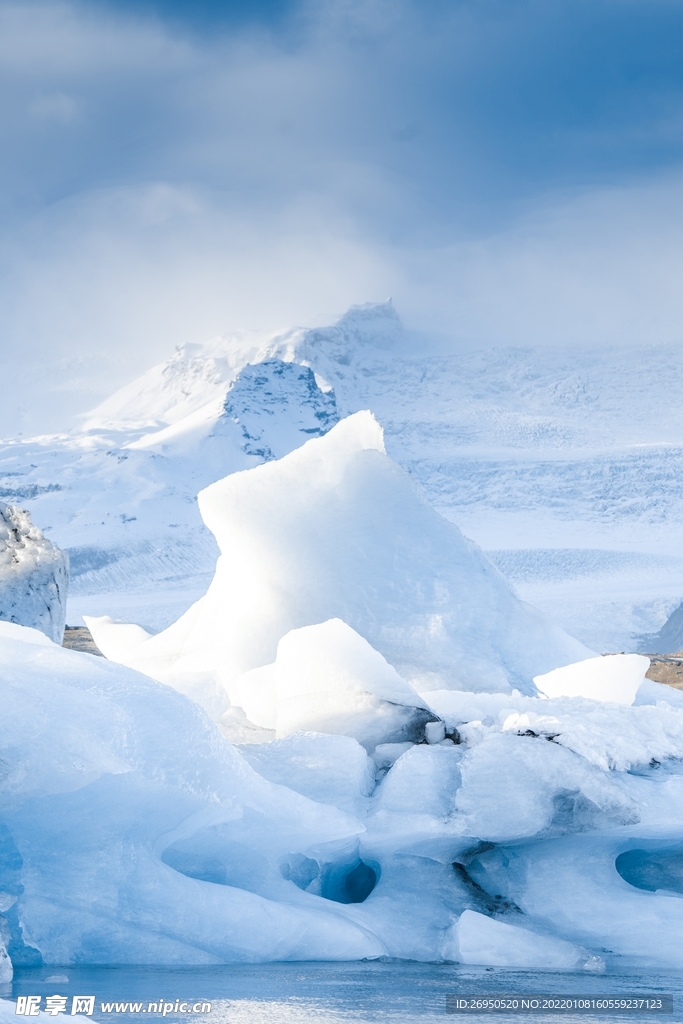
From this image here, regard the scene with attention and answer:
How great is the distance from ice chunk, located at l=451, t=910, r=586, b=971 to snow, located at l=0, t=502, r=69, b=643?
4.71 meters

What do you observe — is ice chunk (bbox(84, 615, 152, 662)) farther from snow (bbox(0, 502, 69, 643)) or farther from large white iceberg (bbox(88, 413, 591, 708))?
large white iceberg (bbox(88, 413, 591, 708))

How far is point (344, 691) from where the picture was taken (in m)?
7.18

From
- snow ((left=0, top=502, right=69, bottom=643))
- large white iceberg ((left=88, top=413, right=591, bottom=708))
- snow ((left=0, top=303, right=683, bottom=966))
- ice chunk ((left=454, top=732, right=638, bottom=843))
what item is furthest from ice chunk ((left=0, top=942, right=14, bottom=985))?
snow ((left=0, top=502, right=69, bottom=643))

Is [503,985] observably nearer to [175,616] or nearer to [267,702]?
[267,702]

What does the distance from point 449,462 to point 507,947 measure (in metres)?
98.2

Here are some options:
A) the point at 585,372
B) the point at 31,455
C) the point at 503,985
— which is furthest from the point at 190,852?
the point at 585,372

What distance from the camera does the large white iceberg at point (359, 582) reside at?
8617mm

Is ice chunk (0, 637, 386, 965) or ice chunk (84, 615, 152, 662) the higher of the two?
ice chunk (0, 637, 386, 965)

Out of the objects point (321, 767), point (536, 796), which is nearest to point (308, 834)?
point (321, 767)

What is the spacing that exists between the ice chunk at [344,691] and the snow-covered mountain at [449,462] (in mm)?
37856

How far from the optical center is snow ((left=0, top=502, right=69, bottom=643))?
345 inches

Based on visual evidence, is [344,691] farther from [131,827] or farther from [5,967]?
[5,967]

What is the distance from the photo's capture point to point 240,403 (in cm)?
14312

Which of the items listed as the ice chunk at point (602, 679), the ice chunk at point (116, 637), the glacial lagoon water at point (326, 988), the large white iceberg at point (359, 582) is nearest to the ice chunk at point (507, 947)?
the glacial lagoon water at point (326, 988)
